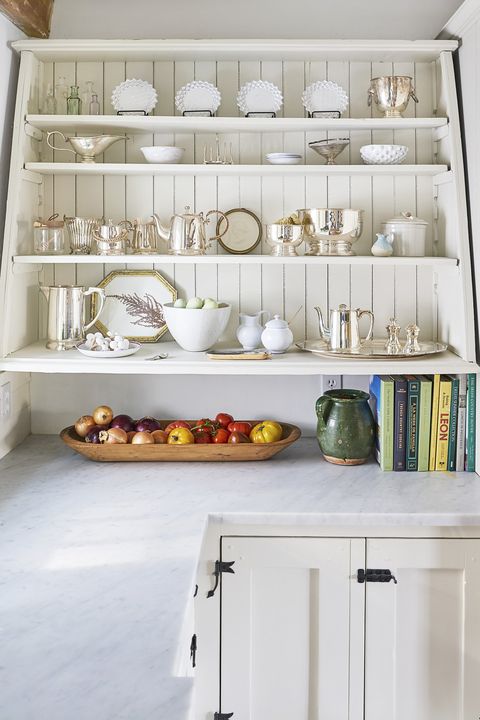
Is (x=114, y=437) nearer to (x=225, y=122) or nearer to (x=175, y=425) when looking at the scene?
(x=175, y=425)

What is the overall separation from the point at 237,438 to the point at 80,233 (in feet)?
2.85

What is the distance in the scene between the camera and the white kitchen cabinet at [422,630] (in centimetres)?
220

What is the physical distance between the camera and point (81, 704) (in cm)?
128

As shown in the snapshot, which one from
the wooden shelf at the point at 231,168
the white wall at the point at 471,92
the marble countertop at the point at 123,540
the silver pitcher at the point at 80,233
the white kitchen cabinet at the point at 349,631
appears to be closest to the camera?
the marble countertop at the point at 123,540

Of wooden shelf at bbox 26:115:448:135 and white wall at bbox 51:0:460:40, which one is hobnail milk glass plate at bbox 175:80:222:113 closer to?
wooden shelf at bbox 26:115:448:135

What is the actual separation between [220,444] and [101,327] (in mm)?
648

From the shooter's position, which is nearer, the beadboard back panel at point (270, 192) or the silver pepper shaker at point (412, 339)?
the silver pepper shaker at point (412, 339)

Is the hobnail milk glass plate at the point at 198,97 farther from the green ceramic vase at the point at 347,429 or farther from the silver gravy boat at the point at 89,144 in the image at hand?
the green ceramic vase at the point at 347,429

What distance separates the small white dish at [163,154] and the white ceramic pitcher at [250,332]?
0.58 meters

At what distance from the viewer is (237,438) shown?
2.61 m

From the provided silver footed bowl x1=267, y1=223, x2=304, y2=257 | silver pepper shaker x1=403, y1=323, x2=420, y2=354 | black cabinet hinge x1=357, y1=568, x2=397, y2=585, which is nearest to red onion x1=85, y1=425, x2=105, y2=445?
silver footed bowl x1=267, y1=223, x2=304, y2=257

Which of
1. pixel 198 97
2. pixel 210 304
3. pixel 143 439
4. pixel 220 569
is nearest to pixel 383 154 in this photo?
pixel 198 97

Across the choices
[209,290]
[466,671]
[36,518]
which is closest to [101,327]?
[209,290]

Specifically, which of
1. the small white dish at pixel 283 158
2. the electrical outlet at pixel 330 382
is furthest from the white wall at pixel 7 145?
the electrical outlet at pixel 330 382
